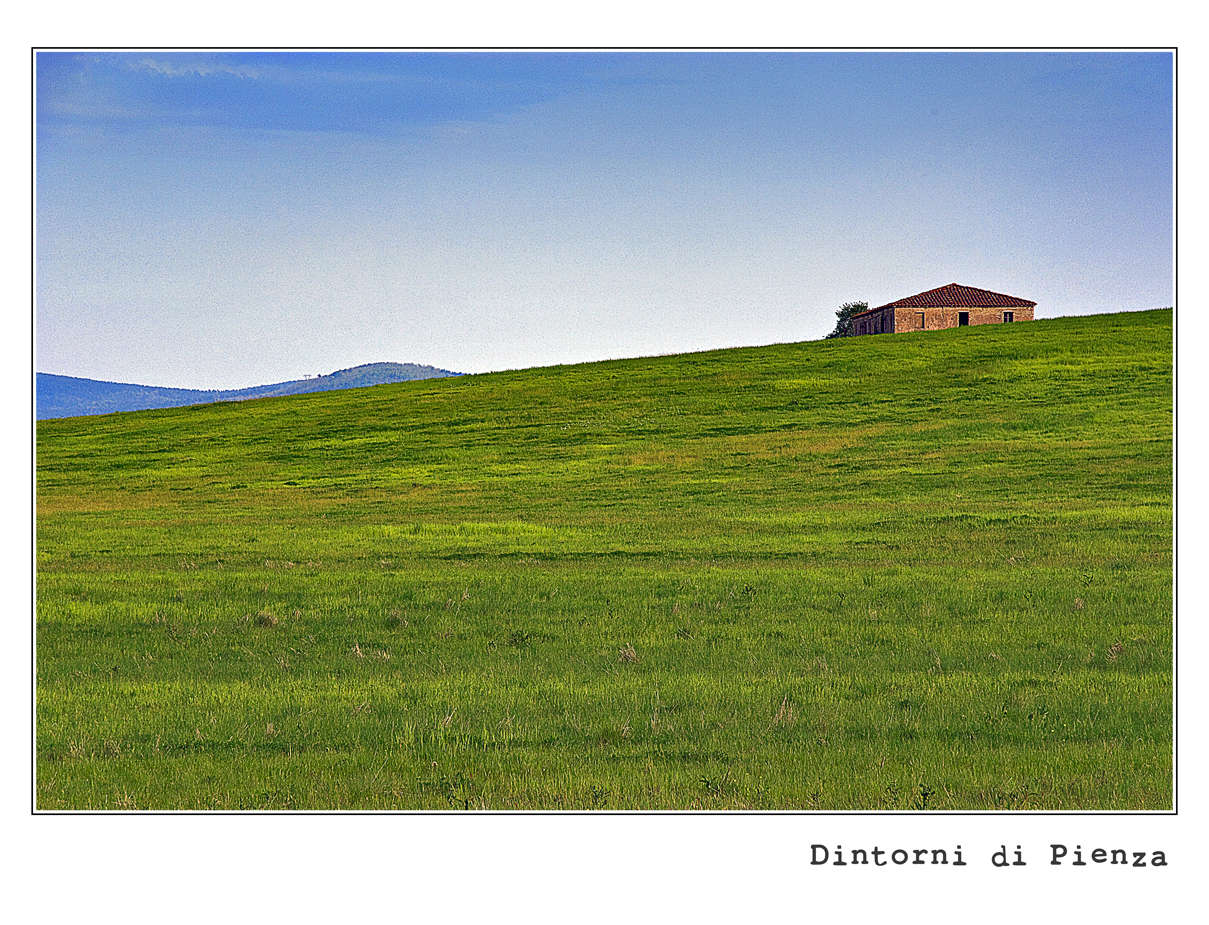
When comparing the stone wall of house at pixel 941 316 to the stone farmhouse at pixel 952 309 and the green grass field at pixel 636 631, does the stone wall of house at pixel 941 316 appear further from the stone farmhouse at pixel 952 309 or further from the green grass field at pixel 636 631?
the green grass field at pixel 636 631

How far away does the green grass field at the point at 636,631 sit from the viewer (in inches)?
324

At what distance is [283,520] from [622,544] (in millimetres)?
12614

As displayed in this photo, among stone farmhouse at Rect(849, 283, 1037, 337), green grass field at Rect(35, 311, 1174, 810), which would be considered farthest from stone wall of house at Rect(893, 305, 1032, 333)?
green grass field at Rect(35, 311, 1174, 810)

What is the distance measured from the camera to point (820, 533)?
2414cm

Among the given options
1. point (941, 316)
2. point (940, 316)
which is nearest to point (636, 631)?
point (940, 316)

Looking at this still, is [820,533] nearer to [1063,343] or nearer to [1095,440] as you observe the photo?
[1095,440]

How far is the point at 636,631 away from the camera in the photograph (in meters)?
14.1

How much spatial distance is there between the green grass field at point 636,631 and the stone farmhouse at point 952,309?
227 ft

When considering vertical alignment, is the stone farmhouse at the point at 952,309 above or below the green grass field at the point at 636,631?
above

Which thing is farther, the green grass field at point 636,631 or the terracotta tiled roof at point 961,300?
the terracotta tiled roof at point 961,300

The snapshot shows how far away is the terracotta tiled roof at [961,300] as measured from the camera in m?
111

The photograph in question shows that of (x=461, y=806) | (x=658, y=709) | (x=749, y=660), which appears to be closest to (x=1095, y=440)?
(x=749, y=660)

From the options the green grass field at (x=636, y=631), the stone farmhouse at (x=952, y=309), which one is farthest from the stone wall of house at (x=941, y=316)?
the green grass field at (x=636, y=631)

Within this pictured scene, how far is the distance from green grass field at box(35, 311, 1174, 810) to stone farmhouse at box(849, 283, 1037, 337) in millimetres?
69085
